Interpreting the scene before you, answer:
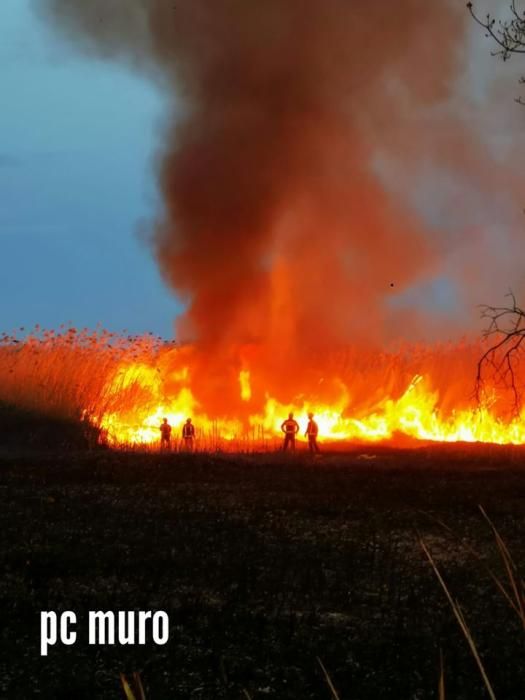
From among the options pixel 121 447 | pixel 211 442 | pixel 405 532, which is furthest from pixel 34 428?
pixel 405 532

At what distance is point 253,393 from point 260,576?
17.9 m

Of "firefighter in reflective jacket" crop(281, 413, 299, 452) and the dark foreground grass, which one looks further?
"firefighter in reflective jacket" crop(281, 413, 299, 452)

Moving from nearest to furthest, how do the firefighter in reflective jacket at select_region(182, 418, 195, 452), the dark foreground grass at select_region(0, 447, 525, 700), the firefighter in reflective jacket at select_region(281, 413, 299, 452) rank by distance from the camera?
the dark foreground grass at select_region(0, 447, 525, 700)
the firefighter in reflective jacket at select_region(281, 413, 299, 452)
the firefighter in reflective jacket at select_region(182, 418, 195, 452)

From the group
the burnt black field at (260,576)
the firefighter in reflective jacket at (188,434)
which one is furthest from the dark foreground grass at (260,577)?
the firefighter in reflective jacket at (188,434)

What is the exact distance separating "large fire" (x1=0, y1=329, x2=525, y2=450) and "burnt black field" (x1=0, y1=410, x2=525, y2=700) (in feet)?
19.6

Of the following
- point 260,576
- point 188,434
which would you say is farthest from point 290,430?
point 260,576

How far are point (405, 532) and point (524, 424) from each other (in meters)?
14.0

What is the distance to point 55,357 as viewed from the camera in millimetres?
25812

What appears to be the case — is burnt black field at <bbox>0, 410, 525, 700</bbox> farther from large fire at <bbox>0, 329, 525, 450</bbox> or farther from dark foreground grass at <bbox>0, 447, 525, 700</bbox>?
large fire at <bbox>0, 329, 525, 450</bbox>

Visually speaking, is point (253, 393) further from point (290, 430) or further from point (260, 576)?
point (260, 576)

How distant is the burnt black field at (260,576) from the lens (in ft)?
23.0

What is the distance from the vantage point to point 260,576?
1005 centimetres

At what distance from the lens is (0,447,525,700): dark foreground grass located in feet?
22.9

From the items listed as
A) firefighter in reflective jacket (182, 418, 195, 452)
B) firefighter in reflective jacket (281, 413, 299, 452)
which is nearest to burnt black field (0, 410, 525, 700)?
firefighter in reflective jacket (281, 413, 299, 452)
